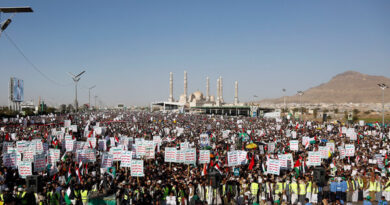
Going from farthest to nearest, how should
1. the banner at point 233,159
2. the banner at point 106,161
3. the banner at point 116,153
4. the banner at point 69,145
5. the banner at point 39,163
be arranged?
1. the banner at point 69,145
2. the banner at point 116,153
3. the banner at point 233,159
4. the banner at point 106,161
5. the banner at point 39,163

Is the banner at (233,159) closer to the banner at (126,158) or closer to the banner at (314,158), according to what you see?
the banner at (314,158)

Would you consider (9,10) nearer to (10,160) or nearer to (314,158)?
(10,160)

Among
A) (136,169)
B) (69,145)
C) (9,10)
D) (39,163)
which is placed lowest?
(136,169)

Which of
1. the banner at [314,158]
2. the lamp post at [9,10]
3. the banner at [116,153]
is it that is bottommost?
the banner at [314,158]

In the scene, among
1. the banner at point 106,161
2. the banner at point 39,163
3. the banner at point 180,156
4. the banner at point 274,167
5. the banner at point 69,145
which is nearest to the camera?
the banner at point 274,167

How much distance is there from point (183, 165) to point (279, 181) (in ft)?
19.3

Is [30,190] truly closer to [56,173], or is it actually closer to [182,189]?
[182,189]

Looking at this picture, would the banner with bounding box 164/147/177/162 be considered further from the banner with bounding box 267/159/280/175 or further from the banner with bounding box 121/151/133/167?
the banner with bounding box 267/159/280/175

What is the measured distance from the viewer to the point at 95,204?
8773 mm

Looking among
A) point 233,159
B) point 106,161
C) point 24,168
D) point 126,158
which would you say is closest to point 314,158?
point 233,159

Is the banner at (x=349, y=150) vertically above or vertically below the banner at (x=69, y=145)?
below

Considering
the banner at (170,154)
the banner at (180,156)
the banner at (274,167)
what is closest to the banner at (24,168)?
the banner at (170,154)

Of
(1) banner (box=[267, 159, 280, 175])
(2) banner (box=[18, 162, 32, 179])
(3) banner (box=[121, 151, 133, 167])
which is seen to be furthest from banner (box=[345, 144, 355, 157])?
(2) banner (box=[18, 162, 32, 179])

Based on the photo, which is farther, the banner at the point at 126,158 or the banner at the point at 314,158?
the banner at the point at 314,158
